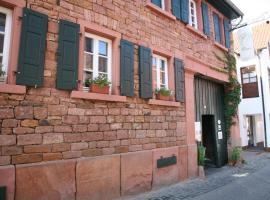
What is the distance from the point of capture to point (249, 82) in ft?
54.4

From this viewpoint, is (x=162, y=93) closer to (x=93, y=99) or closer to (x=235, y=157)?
(x=93, y=99)

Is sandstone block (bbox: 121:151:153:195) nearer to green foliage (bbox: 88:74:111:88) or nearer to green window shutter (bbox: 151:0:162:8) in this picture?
green foliage (bbox: 88:74:111:88)

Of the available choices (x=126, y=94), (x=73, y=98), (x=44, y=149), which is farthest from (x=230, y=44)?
(x=44, y=149)

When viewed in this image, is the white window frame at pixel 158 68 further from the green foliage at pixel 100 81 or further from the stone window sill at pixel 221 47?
the stone window sill at pixel 221 47

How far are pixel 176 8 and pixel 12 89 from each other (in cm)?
587

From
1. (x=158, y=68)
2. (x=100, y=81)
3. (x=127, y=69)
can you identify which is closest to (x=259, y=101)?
(x=158, y=68)

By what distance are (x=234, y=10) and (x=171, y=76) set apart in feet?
19.0

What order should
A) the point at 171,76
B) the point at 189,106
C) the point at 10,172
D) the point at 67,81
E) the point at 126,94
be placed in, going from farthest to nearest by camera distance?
1. the point at 189,106
2. the point at 171,76
3. the point at 126,94
4. the point at 67,81
5. the point at 10,172

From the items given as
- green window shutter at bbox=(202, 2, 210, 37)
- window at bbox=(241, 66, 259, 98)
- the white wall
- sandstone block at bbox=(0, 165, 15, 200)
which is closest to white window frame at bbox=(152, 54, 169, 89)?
green window shutter at bbox=(202, 2, 210, 37)

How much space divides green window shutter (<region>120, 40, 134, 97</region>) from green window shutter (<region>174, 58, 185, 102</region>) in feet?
6.33

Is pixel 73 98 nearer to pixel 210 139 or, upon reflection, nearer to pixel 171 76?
pixel 171 76

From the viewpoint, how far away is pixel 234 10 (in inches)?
430

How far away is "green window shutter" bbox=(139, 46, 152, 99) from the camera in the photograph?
20.8ft

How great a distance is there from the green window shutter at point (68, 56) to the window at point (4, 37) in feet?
2.89
